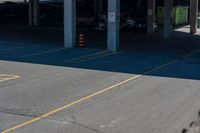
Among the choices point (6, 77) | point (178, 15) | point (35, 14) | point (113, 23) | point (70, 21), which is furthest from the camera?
point (178, 15)

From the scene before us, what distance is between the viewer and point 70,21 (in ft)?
96.8

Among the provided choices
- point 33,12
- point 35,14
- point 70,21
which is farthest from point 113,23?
point 33,12

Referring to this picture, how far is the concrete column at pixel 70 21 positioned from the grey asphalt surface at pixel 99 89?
2.79 meters

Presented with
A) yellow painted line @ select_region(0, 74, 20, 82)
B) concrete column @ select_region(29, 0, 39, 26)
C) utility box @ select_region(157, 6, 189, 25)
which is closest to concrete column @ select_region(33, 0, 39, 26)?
concrete column @ select_region(29, 0, 39, 26)

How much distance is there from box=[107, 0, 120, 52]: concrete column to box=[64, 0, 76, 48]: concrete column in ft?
9.59

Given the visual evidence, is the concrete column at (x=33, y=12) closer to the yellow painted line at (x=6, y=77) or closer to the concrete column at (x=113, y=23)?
the concrete column at (x=113, y=23)

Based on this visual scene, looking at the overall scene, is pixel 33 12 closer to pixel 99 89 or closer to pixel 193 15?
pixel 193 15

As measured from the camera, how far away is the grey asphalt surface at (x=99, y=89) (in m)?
10.9

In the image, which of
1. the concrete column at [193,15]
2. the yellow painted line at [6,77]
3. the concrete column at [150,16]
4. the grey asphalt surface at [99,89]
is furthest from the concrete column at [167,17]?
the yellow painted line at [6,77]

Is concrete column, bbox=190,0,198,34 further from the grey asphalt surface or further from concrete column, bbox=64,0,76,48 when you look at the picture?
concrete column, bbox=64,0,76,48

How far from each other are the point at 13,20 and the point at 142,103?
4653 cm

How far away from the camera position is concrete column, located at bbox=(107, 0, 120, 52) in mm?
27453

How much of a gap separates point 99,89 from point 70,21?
1486 centimetres

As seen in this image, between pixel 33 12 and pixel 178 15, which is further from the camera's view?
pixel 178 15
